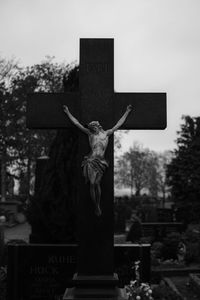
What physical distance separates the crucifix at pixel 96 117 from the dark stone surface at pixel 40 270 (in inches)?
70.2

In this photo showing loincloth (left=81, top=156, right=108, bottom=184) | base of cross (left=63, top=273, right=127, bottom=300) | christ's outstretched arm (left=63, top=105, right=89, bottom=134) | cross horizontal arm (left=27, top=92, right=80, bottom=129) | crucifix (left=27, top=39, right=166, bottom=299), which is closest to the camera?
base of cross (left=63, top=273, right=127, bottom=300)

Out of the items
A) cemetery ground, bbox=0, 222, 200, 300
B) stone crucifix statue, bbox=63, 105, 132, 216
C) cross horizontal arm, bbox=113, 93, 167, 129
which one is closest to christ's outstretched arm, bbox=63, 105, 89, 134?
stone crucifix statue, bbox=63, 105, 132, 216

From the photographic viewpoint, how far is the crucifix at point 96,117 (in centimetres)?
586

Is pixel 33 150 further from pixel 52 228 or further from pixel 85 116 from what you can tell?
pixel 85 116

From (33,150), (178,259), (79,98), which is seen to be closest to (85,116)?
(79,98)

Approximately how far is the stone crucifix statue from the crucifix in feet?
0.19

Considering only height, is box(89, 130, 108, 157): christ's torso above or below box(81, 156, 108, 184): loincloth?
above

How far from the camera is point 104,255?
5867mm

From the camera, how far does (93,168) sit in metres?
5.73

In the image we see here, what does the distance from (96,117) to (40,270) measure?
2.97 metres

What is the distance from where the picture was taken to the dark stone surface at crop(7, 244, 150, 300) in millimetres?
7477

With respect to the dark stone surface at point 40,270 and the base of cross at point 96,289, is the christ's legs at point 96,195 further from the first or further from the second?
the dark stone surface at point 40,270

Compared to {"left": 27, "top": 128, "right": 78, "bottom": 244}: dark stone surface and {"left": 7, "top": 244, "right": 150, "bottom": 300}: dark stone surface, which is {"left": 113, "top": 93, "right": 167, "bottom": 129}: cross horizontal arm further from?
{"left": 27, "top": 128, "right": 78, "bottom": 244}: dark stone surface

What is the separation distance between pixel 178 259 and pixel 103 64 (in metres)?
9.38
